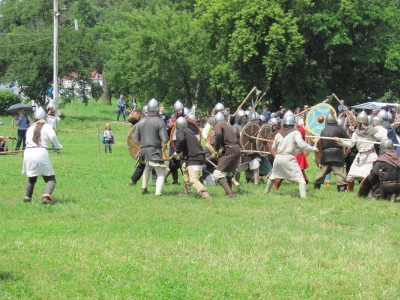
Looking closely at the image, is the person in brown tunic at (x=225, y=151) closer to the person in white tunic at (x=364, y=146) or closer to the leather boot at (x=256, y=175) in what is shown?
the person in white tunic at (x=364, y=146)

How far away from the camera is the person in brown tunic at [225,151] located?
1240 cm

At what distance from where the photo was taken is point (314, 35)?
4062 centimetres

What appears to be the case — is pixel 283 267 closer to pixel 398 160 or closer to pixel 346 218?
pixel 346 218

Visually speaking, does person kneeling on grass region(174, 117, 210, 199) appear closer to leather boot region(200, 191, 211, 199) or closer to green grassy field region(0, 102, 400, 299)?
leather boot region(200, 191, 211, 199)

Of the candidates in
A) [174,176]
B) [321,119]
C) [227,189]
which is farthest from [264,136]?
[227,189]

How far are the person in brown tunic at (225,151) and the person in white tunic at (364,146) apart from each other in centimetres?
210

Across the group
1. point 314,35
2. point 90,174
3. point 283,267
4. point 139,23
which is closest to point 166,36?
point 139,23

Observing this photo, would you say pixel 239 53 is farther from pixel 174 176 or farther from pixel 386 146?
pixel 386 146

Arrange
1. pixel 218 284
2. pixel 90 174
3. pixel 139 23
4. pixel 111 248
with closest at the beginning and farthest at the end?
pixel 218 284 → pixel 111 248 → pixel 90 174 → pixel 139 23

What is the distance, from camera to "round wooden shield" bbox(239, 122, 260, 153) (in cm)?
1460

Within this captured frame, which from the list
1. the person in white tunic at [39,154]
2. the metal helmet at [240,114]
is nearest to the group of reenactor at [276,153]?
the metal helmet at [240,114]

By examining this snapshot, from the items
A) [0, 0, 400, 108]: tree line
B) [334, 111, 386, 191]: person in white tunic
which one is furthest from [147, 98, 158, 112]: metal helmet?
[0, 0, 400, 108]: tree line

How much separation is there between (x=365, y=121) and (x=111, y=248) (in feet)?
23.1

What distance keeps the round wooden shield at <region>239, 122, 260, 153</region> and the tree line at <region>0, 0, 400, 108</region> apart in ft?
76.4
